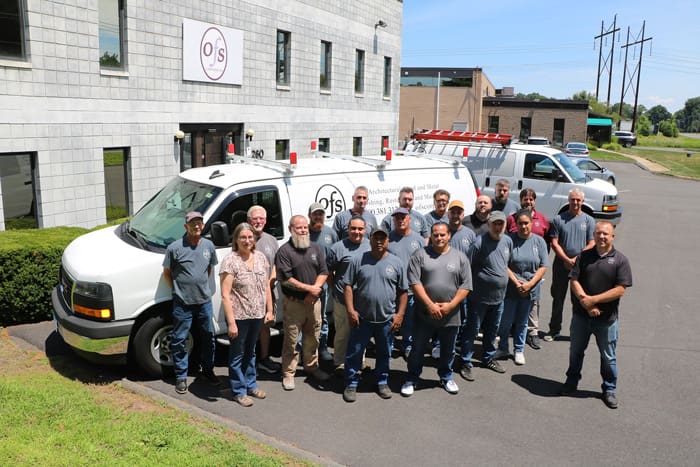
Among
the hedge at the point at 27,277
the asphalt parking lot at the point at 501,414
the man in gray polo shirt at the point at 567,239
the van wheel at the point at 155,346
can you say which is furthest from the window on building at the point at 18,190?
the man in gray polo shirt at the point at 567,239

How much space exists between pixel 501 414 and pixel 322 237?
2.81 meters

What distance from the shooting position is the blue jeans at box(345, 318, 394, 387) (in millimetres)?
6238

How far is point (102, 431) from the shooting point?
5.21 m

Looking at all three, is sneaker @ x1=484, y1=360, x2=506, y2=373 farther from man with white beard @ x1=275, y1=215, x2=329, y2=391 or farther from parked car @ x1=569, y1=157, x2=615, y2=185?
parked car @ x1=569, y1=157, x2=615, y2=185

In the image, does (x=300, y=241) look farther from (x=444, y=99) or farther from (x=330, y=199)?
(x=444, y=99)

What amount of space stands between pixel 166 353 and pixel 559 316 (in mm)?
5334

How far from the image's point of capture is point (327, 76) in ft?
68.5

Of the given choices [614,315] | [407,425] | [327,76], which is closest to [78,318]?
[407,425]

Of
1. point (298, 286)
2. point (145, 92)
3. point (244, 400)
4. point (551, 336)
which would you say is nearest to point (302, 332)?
point (298, 286)

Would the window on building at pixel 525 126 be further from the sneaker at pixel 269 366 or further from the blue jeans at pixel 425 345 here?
the sneaker at pixel 269 366

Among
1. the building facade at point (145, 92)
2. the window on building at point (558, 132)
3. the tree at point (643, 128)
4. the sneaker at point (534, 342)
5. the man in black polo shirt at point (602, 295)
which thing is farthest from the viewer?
the tree at point (643, 128)

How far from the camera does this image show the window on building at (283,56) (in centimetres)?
1833

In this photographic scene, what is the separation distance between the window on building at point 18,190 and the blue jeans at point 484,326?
A: 9.19m

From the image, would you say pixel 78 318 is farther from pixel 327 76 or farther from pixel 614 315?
pixel 327 76
